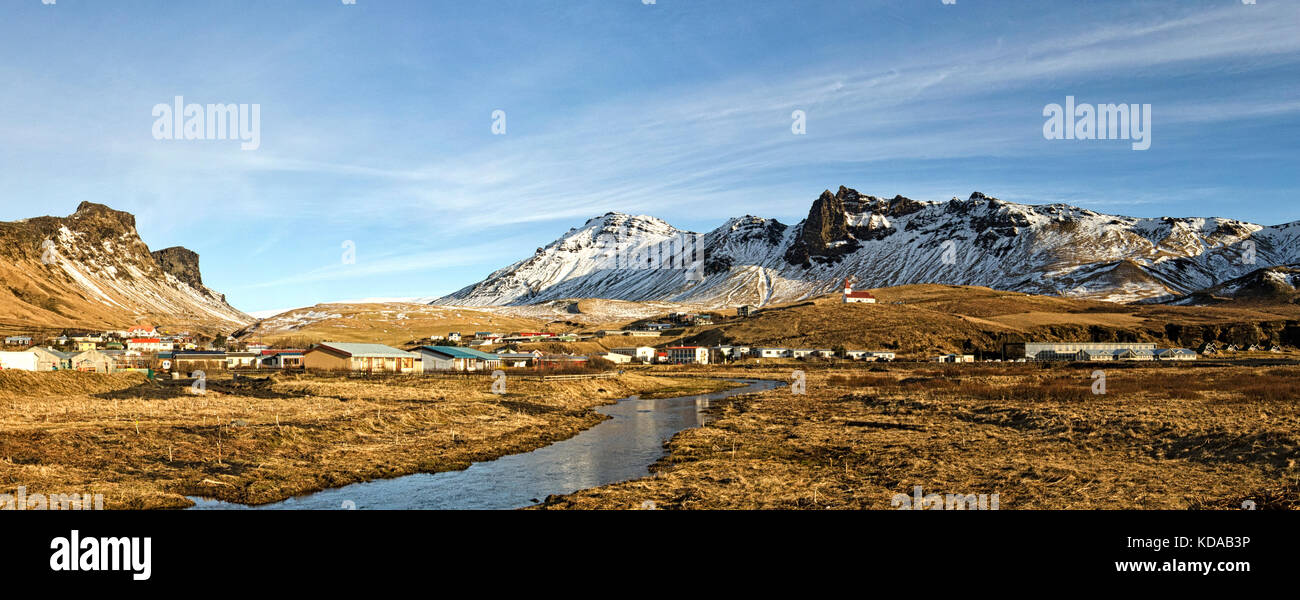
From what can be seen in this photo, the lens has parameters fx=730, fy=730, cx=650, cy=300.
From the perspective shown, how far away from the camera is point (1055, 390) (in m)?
54.0

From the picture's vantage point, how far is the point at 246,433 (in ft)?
110

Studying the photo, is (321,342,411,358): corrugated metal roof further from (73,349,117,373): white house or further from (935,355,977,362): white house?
(935,355,977,362): white house

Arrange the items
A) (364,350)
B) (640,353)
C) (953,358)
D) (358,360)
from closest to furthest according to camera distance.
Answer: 1. (358,360)
2. (364,350)
3. (953,358)
4. (640,353)

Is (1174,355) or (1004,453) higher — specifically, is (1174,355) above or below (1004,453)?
below

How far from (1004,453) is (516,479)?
18922mm

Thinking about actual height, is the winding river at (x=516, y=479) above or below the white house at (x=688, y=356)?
above

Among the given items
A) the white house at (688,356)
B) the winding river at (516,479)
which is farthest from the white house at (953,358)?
the winding river at (516,479)

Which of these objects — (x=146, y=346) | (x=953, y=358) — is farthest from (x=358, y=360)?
(x=953, y=358)

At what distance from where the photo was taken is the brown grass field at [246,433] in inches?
942

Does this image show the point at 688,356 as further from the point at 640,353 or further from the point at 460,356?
the point at 460,356

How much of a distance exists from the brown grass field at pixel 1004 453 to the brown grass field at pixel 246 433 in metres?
9.81

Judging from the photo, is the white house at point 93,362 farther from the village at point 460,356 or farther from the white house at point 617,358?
the white house at point 617,358

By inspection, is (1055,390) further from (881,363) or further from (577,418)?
(881,363)
